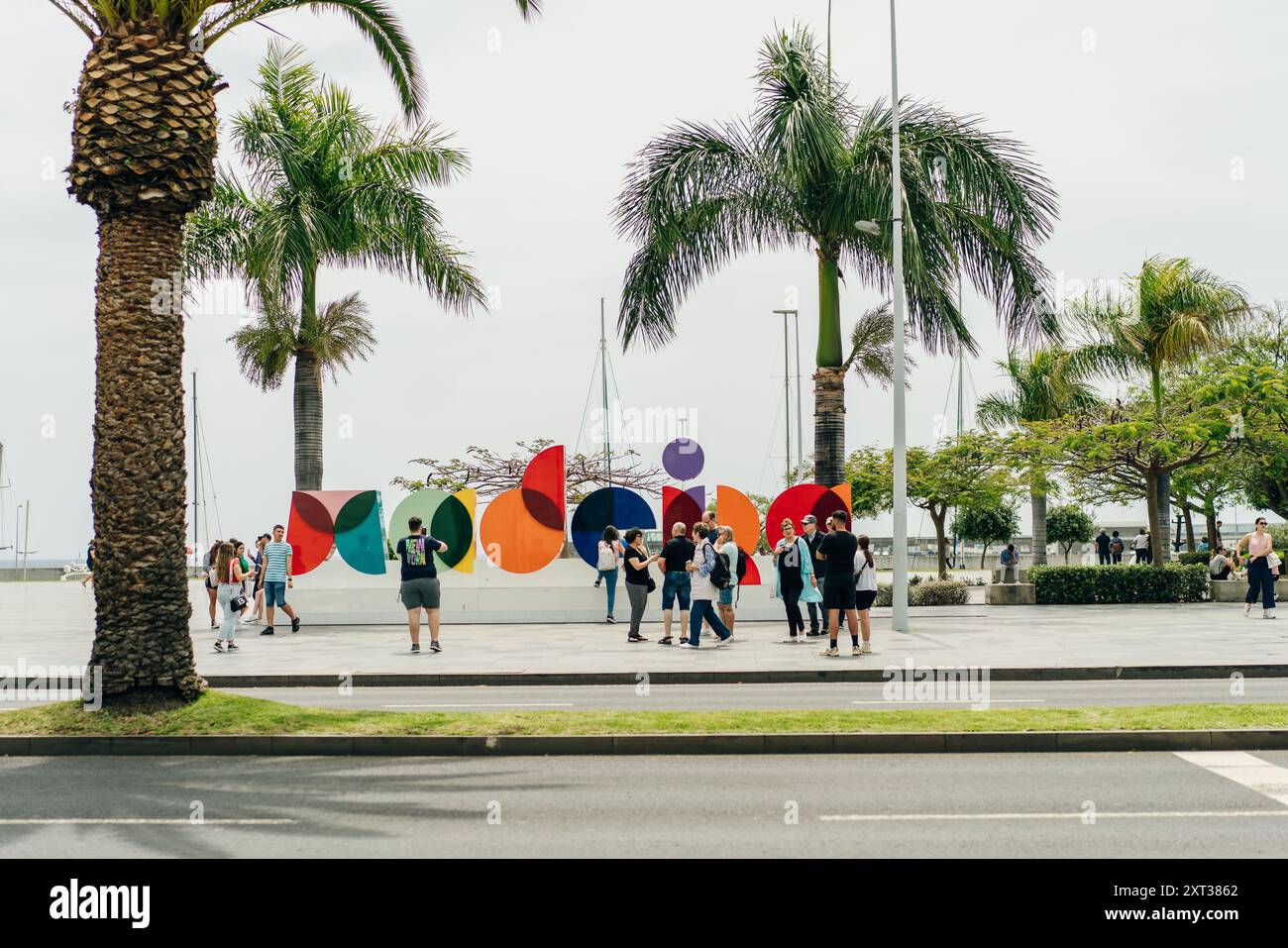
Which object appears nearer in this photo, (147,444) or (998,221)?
(147,444)

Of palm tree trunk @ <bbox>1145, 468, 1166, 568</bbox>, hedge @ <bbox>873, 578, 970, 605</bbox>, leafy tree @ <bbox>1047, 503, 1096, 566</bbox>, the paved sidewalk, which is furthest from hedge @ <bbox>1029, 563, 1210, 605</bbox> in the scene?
leafy tree @ <bbox>1047, 503, 1096, 566</bbox>

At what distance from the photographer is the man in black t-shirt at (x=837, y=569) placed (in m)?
14.7

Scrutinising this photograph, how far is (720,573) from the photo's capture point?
1644 centimetres

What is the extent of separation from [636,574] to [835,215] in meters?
8.07

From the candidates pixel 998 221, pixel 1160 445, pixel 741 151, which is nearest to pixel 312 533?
pixel 741 151

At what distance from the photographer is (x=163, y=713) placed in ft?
31.1

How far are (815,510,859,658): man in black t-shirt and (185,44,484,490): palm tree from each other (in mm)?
11623

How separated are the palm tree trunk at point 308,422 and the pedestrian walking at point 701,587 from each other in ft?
33.5

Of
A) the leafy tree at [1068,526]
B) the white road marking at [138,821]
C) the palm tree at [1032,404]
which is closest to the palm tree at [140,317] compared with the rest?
the white road marking at [138,821]

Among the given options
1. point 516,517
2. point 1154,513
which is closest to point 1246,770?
point 516,517

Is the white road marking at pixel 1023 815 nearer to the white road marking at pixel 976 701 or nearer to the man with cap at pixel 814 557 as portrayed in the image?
the white road marking at pixel 976 701

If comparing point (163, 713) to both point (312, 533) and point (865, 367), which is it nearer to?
point (312, 533)

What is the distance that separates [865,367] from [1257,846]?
62.4 feet

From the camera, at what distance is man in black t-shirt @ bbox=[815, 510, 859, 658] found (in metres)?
14.7
